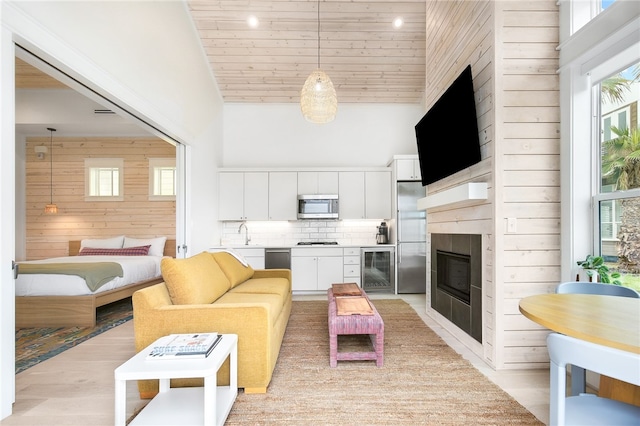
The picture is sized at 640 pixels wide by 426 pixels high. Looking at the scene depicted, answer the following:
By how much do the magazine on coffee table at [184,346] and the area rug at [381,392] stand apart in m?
0.47

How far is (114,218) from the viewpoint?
623 cm

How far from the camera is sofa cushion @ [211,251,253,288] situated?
330 centimetres

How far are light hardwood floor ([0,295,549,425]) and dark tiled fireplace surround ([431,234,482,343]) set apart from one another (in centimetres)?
24

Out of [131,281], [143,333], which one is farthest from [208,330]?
[131,281]

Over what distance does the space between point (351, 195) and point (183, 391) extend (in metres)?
4.16

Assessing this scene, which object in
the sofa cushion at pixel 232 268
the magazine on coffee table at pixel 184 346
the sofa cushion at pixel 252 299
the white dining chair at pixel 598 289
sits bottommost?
the sofa cushion at pixel 252 299

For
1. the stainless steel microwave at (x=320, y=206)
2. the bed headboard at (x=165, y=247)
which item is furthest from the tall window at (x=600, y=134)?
the bed headboard at (x=165, y=247)

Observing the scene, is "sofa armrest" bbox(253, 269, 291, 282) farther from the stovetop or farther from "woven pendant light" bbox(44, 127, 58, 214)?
"woven pendant light" bbox(44, 127, 58, 214)

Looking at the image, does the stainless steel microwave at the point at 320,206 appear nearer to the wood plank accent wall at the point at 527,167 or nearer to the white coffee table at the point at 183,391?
the wood plank accent wall at the point at 527,167

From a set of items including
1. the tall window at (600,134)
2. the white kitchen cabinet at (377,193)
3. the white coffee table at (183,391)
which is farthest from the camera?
the white kitchen cabinet at (377,193)

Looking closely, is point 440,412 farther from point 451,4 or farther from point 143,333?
point 451,4

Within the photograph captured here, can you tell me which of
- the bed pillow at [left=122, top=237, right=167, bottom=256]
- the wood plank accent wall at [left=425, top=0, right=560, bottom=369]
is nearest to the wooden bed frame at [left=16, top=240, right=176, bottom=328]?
the bed pillow at [left=122, top=237, right=167, bottom=256]

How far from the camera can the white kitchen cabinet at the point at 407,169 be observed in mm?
5301

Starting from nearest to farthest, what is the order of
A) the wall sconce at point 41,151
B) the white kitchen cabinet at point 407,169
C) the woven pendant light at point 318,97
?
the woven pendant light at point 318,97, the white kitchen cabinet at point 407,169, the wall sconce at point 41,151
